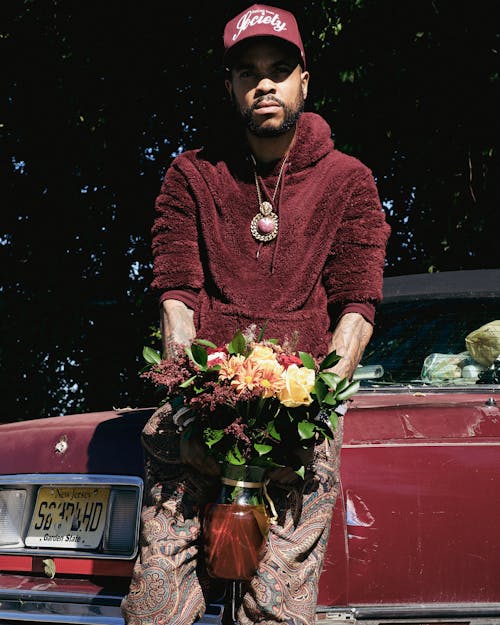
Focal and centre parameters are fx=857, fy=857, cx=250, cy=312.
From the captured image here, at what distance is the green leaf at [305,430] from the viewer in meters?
2.18

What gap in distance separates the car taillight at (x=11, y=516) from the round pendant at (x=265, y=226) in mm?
1349

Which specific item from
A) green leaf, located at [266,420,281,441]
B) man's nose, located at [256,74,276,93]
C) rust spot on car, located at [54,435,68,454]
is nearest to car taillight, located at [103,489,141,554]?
rust spot on car, located at [54,435,68,454]

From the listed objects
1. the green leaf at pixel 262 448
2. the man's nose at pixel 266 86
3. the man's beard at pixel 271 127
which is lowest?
the green leaf at pixel 262 448

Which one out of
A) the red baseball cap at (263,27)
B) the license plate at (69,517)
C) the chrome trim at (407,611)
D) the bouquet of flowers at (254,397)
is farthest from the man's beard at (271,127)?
the chrome trim at (407,611)

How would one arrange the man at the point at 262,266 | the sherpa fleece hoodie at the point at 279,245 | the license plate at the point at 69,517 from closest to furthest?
the man at the point at 262,266 → the sherpa fleece hoodie at the point at 279,245 → the license plate at the point at 69,517

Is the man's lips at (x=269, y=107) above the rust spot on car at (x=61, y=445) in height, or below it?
above

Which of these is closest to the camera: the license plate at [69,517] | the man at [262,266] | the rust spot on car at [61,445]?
the man at [262,266]

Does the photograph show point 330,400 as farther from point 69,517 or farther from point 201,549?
point 69,517

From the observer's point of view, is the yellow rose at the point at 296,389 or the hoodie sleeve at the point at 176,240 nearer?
the yellow rose at the point at 296,389

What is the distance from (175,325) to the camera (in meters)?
2.73

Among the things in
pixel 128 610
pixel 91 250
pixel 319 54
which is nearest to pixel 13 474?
pixel 128 610

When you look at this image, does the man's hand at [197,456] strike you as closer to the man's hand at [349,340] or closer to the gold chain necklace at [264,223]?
the man's hand at [349,340]

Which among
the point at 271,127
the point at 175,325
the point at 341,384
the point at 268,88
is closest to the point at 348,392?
the point at 341,384

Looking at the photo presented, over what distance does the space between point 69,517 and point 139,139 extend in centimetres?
665
